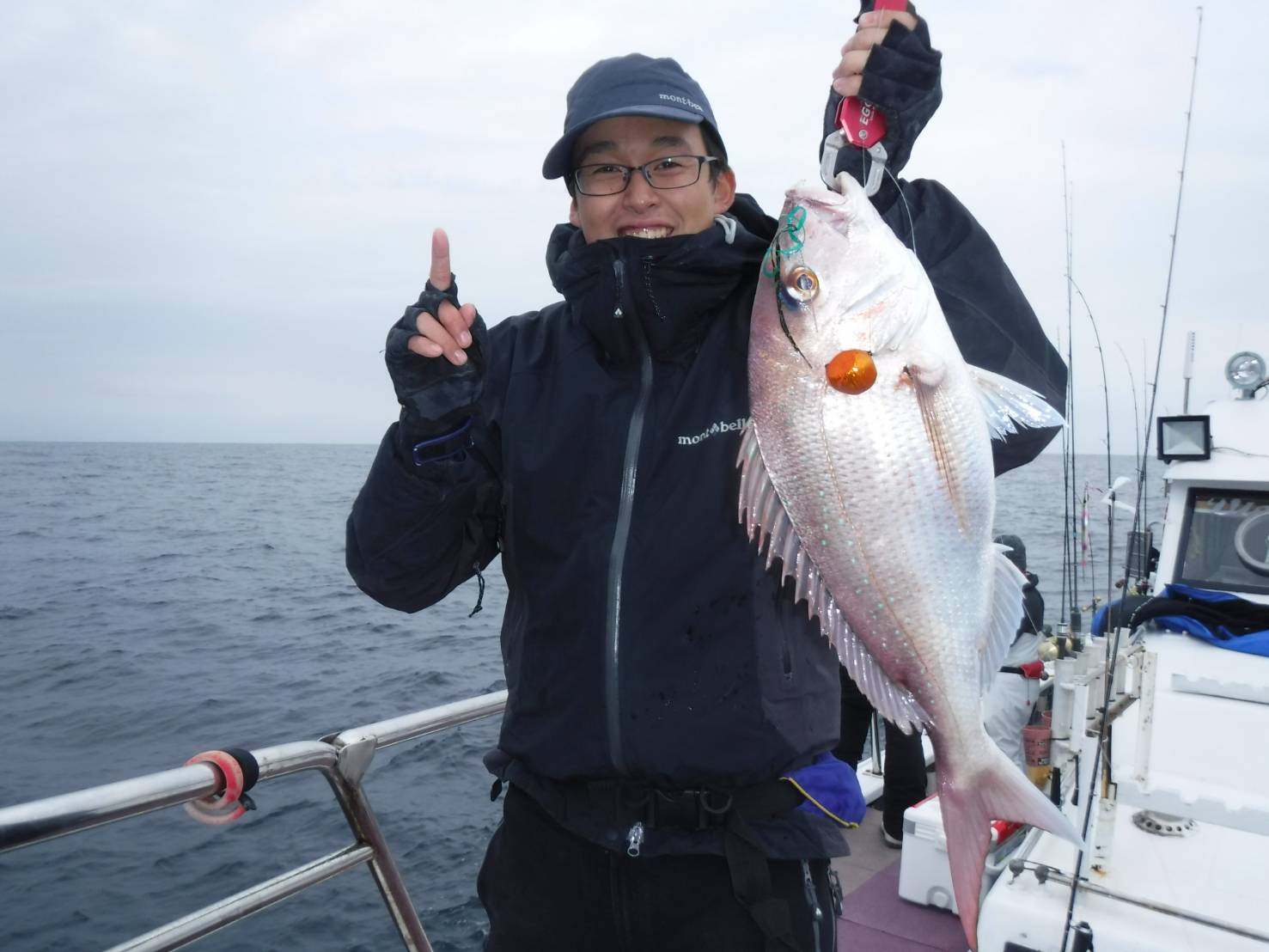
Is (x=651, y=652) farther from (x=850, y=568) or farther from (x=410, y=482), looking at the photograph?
(x=410, y=482)

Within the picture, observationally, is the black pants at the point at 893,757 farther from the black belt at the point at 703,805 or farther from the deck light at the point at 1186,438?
the deck light at the point at 1186,438

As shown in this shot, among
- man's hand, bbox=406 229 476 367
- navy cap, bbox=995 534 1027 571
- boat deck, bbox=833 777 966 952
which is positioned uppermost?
man's hand, bbox=406 229 476 367

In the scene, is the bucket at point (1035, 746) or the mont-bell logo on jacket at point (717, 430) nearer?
the mont-bell logo on jacket at point (717, 430)

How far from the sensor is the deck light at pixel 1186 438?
6.45m

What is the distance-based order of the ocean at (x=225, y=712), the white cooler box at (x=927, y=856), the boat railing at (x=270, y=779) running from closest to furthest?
the boat railing at (x=270, y=779) < the white cooler box at (x=927, y=856) < the ocean at (x=225, y=712)

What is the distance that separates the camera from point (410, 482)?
77.6 inches

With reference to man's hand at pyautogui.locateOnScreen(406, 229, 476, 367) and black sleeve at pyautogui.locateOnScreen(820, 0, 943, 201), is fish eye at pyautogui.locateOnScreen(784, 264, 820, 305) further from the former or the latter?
man's hand at pyautogui.locateOnScreen(406, 229, 476, 367)

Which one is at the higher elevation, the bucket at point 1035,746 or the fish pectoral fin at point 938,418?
the fish pectoral fin at point 938,418

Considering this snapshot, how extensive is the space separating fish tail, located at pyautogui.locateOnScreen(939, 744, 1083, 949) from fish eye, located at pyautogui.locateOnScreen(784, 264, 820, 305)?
3.29 ft

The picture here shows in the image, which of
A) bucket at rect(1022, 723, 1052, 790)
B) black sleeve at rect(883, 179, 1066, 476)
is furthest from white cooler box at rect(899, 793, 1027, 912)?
black sleeve at rect(883, 179, 1066, 476)

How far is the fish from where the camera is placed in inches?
73.0

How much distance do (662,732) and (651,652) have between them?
6.4 inches

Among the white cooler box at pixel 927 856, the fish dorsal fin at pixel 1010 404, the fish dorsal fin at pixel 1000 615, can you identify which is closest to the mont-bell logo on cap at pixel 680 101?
the fish dorsal fin at pixel 1010 404

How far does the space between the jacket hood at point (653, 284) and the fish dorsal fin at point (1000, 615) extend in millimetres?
824
